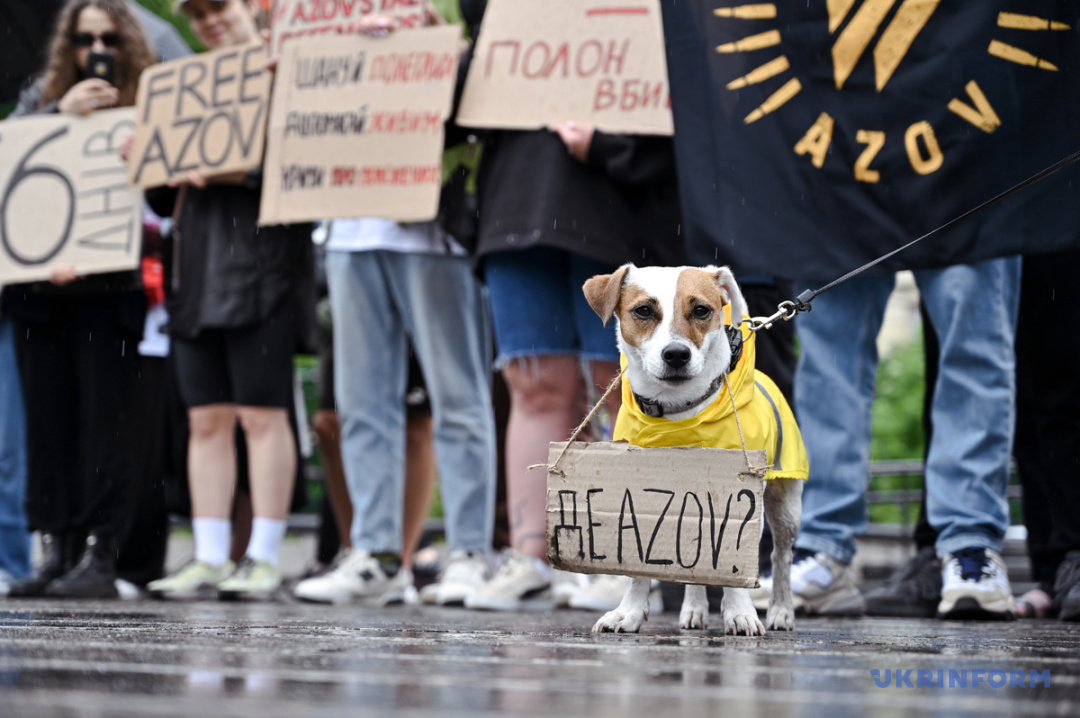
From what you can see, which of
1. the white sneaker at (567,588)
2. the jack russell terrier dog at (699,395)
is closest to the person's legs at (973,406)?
the jack russell terrier dog at (699,395)

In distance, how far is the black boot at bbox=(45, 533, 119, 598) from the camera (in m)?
4.80

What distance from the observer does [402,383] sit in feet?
15.7

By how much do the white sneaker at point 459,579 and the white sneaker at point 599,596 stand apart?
0.49 meters

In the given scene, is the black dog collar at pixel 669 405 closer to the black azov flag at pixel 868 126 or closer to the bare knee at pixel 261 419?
the black azov flag at pixel 868 126

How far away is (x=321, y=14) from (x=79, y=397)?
207 cm

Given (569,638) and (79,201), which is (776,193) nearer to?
(569,638)

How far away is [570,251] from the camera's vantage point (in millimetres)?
4070

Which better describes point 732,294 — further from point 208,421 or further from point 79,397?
point 79,397

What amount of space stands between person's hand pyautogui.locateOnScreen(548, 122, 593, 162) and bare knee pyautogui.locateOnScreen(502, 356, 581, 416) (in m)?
0.73

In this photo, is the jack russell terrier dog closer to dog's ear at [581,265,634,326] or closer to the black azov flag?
dog's ear at [581,265,634,326]

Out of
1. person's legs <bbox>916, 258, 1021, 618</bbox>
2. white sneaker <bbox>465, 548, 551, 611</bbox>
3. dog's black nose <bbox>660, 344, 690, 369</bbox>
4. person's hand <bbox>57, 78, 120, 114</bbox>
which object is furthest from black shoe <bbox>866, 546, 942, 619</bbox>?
Answer: person's hand <bbox>57, 78, 120, 114</bbox>

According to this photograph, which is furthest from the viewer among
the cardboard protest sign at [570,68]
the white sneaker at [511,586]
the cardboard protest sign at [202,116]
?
the cardboard protest sign at [202,116]

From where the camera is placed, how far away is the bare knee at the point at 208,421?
488 cm

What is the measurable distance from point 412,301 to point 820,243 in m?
1.70
